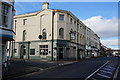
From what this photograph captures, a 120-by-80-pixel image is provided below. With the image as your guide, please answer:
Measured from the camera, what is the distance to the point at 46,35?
34.6 metres

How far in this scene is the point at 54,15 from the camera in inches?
1344

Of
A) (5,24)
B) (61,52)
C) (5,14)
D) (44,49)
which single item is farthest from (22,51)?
(5,14)

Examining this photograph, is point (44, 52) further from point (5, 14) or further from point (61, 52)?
point (5, 14)

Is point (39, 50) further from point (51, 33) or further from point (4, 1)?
point (4, 1)

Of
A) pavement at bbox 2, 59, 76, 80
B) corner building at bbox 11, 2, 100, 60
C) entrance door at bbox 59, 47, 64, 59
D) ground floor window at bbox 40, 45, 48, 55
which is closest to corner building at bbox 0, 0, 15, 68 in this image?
pavement at bbox 2, 59, 76, 80

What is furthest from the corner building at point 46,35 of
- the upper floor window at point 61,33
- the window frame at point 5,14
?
the window frame at point 5,14

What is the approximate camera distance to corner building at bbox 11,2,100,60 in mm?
33438

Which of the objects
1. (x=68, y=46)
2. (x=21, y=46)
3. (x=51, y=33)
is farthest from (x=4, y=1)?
(x=21, y=46)

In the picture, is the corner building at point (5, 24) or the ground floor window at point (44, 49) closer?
the corner building at point (5, 24)

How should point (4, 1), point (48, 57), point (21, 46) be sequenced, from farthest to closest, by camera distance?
point (21, 46)
point (48, 57)
point (4, 1)

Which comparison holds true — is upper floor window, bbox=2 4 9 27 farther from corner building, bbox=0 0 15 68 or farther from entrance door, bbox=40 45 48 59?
entrance door, bbox=40 45 48 59

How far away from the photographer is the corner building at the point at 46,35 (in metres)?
33.4

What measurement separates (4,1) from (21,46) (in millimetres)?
23739

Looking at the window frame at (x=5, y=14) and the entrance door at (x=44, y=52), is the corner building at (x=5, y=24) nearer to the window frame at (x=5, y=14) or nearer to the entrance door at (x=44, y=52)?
the window frame at (x=5, y=14)
